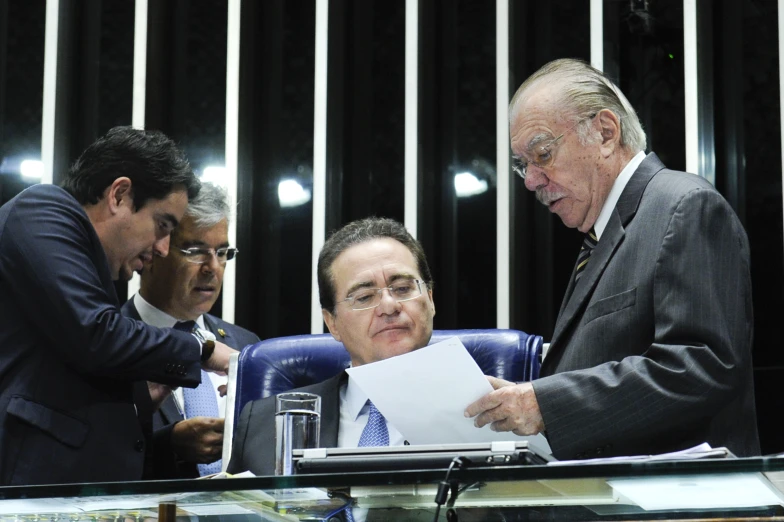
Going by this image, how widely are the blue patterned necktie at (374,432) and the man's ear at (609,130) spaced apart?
0.78 m

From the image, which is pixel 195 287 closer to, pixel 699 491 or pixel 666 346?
pixel 666 346

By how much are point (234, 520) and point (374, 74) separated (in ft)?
9.97

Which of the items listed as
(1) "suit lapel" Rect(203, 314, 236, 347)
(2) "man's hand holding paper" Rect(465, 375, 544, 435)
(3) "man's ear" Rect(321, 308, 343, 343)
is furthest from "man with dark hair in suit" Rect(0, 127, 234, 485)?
(2) "man's hand holding paper" Rect(465, 375, 544, 435)

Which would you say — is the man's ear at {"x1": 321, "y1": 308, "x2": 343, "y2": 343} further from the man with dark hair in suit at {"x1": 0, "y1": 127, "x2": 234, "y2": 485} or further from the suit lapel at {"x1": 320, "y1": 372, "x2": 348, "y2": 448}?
the man with dark hair in suit at {"x1": 0, "y1": 127, "x2": 234, "y2": 485}

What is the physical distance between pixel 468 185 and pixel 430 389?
7.71 ft

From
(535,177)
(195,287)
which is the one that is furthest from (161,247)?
(535,177)

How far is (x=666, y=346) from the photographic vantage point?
76.9 inches

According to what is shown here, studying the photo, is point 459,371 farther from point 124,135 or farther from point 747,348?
point 124,135

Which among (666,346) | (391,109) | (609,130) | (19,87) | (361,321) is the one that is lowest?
(666,346)

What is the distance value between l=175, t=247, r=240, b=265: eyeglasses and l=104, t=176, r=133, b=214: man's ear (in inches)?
20.4

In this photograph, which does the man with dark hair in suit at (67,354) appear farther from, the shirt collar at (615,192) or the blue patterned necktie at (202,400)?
the shirt collar at (615,192)

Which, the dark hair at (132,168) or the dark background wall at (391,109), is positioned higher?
the dark background wall at (391,109)

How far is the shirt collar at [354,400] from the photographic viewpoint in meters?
2.64

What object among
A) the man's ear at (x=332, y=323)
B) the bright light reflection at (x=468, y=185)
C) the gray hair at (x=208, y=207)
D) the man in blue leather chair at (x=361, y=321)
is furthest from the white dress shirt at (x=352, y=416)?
the bright light reflection at (x=468, y=185)
